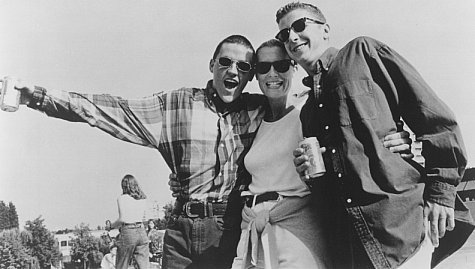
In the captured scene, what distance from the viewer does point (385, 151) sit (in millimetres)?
2504

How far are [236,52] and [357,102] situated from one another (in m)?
0.80

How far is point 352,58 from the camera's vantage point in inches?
100

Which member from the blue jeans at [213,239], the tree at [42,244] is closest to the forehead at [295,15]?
the blue jeans at [213,239]

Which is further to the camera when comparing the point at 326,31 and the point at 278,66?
the point at 278,66

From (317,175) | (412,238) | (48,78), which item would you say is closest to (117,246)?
(48,78)

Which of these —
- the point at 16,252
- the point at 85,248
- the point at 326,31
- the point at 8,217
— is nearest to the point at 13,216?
the point at 8,217

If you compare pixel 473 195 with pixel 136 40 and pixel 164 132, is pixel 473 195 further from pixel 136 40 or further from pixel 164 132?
pixel 136 40

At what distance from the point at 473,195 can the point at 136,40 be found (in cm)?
198

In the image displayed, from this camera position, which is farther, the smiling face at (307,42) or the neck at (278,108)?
the neck at (278,108)

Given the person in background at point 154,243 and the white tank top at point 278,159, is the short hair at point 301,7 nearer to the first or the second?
the white tank top at point 278,159

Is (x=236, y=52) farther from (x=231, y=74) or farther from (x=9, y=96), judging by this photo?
(x=9, y=96)

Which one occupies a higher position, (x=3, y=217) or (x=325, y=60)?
(x=325, y=60)

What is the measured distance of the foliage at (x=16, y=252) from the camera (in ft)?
10.4

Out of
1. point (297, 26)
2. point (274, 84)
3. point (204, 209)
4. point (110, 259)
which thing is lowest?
point (110, 259)
